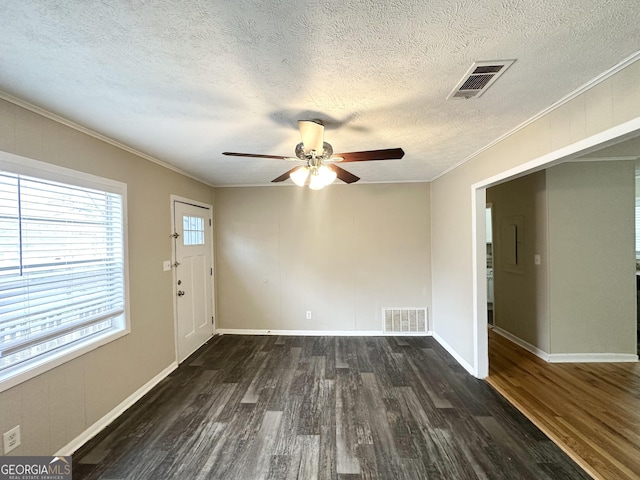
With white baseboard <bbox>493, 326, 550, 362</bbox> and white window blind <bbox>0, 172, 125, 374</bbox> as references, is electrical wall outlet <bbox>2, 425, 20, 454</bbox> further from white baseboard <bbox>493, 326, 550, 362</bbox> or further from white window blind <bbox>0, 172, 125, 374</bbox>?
white baseboard <bbox>493, 326, 550, 362</bbox>

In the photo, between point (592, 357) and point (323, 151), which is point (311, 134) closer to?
point (323, 151)

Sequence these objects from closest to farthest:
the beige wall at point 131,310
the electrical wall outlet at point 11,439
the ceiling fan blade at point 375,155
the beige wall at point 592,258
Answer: the electrical wall outlet at point 11,439, the beige wall at point 131,310, the ceiling fan blade at point 375,155, the beige wall at point 592,258

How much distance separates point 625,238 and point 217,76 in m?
4.50

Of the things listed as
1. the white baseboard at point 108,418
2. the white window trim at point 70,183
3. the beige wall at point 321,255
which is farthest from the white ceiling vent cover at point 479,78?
the white baseboard at point 108,418

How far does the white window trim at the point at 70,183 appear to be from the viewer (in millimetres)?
1489

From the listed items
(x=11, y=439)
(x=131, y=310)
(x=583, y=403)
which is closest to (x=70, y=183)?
(x=131, y=310)

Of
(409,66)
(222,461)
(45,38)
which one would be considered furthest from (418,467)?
(45,38)

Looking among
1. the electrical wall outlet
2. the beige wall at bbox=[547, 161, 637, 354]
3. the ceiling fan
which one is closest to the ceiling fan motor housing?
the ceiling fan

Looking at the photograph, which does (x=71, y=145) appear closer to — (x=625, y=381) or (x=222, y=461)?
(x=222, y=461)

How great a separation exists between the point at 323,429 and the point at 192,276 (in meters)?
2.51

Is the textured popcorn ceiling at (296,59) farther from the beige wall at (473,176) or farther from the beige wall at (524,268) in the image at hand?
the beige wall at (524,268)

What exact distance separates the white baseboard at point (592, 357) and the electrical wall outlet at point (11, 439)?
4858 millimetres

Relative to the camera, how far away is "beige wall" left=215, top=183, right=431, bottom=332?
395 centimetres

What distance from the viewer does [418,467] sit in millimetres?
1655
